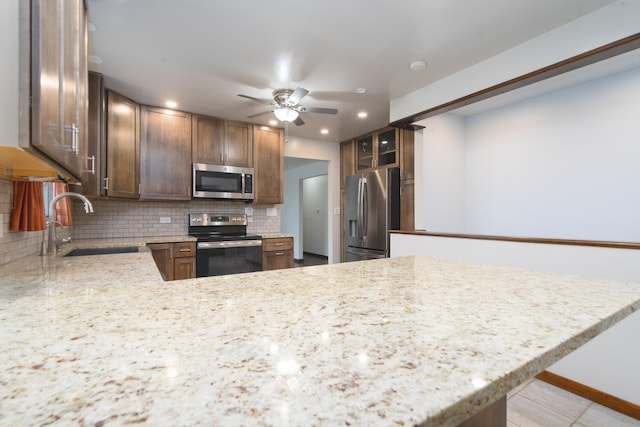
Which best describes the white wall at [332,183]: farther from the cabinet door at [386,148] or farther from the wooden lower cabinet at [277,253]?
the wooden lower cabinet at [277,253]

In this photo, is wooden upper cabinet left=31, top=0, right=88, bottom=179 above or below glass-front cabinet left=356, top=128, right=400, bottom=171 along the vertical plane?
below

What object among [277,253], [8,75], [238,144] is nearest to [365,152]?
[238,144]

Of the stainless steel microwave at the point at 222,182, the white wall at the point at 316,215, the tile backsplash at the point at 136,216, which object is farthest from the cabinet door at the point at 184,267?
the white wall at the point at 316,215

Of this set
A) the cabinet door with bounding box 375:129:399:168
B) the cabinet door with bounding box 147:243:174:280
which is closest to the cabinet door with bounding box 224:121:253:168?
the cabinet door with bounding box 147:243:174:280

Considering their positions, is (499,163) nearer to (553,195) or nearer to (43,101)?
(553,195)

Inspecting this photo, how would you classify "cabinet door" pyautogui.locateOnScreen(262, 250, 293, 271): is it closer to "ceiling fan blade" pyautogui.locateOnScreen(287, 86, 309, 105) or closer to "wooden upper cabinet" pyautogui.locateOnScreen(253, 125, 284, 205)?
"wooden upper cabinet" pyautogui.locateOnScreen(253, 125, 284, 205)

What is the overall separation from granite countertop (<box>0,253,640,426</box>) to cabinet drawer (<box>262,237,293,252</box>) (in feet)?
9.33

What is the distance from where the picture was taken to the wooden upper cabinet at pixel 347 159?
4.98m

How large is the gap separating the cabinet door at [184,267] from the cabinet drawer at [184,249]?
44mm

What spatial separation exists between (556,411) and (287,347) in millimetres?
2210

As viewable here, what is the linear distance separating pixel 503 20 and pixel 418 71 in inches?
29.2

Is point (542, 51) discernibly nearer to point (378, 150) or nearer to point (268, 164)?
point (378, 150)

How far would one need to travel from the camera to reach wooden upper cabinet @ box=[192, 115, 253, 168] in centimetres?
369

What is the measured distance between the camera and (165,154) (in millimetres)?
3463
